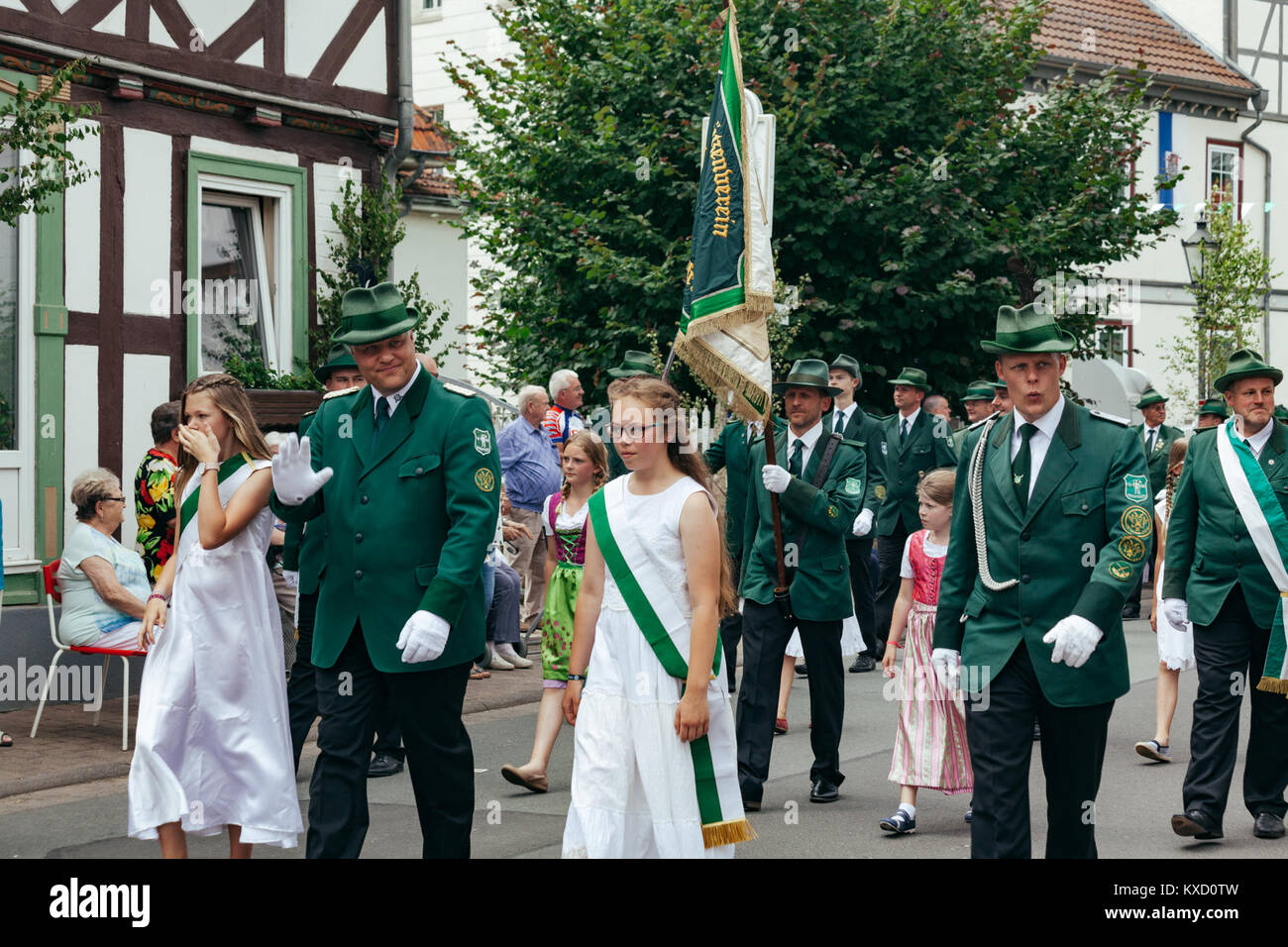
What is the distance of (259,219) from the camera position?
14.5 metres

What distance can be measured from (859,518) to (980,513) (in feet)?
21.7

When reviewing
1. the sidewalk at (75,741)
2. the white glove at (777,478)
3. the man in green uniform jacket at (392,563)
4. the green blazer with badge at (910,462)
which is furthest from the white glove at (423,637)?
the green blazer with badge at (910,462)

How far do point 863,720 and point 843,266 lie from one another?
25.6ft

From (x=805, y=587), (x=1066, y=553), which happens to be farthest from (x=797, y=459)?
(x=1066, y=553)

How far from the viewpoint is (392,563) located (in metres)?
5.58

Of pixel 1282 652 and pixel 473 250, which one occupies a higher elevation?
pixel 473 250

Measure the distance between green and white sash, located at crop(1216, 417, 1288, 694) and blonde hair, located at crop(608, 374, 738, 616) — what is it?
3.00 meters

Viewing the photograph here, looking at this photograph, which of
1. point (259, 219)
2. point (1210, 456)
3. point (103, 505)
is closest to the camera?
point (1210, 456)

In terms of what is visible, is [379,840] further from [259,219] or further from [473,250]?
[473,250]

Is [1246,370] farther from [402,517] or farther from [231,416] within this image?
[231,416]

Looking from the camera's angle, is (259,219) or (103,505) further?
(259,219)

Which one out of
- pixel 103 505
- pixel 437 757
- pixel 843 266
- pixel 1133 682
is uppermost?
pixel 843 266

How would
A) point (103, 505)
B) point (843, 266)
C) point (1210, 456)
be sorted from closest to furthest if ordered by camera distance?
point (1210, 456) < point (103, 505) < point (843, 266)
